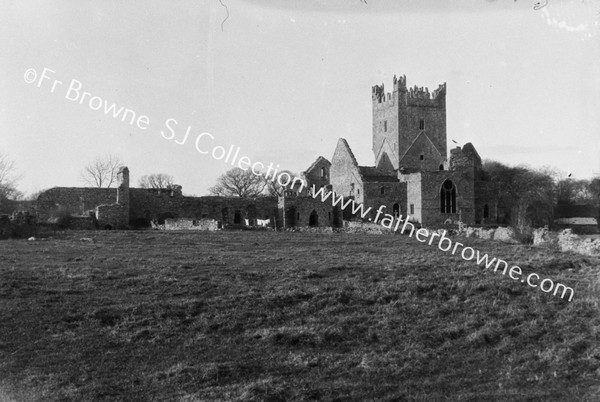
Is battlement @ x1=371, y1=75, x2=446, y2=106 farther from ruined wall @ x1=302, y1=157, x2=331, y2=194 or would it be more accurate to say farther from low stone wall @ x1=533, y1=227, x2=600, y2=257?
low stone wall @ x1=533, y1=227, x2=600, y2=257

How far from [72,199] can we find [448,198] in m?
28.7

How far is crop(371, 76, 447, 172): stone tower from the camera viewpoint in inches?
2196

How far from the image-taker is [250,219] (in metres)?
47.3

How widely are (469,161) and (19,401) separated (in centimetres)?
4345

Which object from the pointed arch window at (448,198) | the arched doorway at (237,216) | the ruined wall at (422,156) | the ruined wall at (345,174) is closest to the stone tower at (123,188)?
the arched doorway at (237,216)

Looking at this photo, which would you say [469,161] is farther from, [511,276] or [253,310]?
[253,310]

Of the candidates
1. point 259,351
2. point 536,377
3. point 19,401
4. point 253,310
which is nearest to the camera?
point 19,401

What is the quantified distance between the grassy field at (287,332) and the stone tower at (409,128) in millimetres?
39166

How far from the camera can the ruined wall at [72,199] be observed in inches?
1750

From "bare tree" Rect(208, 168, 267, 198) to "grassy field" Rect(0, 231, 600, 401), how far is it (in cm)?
5848

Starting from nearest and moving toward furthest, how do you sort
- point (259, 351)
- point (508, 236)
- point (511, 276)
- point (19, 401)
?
1. point (19, 401)
2. point (259, 351)
3. point (511, 276)
4. point (508, 236)

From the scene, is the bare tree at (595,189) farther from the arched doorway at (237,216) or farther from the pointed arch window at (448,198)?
the arched doorway at (237,216)

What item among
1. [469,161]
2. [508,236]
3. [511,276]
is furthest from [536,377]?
[469,161]

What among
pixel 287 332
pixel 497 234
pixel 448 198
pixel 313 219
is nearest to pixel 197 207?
pixel 313 219
